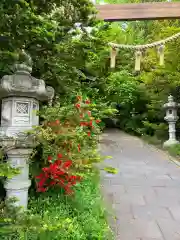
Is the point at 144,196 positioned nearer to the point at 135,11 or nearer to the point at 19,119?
the point at 19,119

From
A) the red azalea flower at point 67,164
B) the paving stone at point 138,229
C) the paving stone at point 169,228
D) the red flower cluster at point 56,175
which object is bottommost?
the paving stone at point 169,228

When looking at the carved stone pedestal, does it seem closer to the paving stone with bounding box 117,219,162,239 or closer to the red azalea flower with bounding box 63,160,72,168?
the red azalea flower with bounding box 63,160,72,168

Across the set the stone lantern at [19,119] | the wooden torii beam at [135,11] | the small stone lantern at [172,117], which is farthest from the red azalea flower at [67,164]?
the small stone lantern at [172,117]

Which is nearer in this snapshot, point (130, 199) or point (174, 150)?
point (130, 199)

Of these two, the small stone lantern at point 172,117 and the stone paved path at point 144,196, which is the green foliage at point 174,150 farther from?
the small stone lantern at point 172,117

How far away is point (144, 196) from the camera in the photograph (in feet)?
11.3

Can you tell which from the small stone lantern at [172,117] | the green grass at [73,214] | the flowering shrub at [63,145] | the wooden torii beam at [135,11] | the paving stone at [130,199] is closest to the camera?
the green grass at [73,214]

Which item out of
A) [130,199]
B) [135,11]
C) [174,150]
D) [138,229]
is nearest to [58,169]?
[138,229]

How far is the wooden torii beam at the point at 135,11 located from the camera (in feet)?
15.9

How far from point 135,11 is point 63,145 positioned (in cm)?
382

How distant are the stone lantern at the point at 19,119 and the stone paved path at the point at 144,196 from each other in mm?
1064

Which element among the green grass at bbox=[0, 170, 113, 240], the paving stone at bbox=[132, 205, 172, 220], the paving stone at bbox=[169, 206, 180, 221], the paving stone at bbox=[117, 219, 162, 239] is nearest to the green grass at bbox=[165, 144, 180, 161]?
the paving stone at bbox=[169, 206, 180, 221]

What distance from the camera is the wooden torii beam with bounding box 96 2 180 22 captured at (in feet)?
15.9

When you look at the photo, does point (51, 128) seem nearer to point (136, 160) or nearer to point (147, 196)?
point (147, 196)
